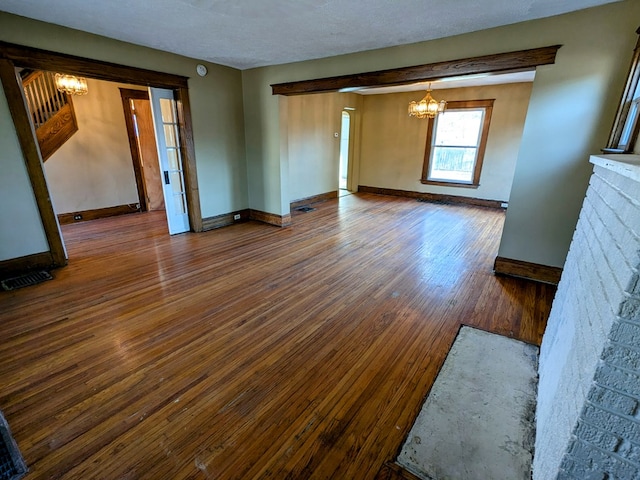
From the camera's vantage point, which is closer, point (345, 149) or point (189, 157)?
point (189, 157)

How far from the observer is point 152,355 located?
2.18 m

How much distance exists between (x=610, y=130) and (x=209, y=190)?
508cm

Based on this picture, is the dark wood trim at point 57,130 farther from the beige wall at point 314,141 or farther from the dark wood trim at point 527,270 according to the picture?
the dark wood trim at point 527,270

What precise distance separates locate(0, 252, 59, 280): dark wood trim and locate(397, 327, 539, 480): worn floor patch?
166 inches

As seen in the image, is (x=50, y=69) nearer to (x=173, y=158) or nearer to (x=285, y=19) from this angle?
(x=173, y=158)

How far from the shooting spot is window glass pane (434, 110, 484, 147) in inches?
277

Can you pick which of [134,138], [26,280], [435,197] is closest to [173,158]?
[134,138]

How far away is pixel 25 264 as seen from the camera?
3.38 m

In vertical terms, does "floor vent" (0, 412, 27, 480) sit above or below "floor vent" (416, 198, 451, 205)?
below

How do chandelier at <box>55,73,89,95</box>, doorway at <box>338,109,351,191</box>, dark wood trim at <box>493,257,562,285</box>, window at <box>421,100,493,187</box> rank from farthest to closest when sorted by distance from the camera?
doorway at <box>338,109,351,191</box>, window at <box>421,100,493,187</box>, chandelier at <box>55,73,89,95</box>, dark wood trim at <box>493,257,562,285</box>

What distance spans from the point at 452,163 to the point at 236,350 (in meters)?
7.15

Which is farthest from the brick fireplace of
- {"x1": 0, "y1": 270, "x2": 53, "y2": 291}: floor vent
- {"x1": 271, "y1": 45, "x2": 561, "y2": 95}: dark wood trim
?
{"x1": 0, "y1": 270, "x2": 53, "y2": 291}: floor vent

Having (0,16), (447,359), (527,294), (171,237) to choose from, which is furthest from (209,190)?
(527,294)

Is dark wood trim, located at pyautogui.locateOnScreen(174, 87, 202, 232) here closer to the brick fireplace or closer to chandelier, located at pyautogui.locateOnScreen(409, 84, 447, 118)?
chandelier, located at pyautogui.locateOnScreen(409, 84, 447, 118)
